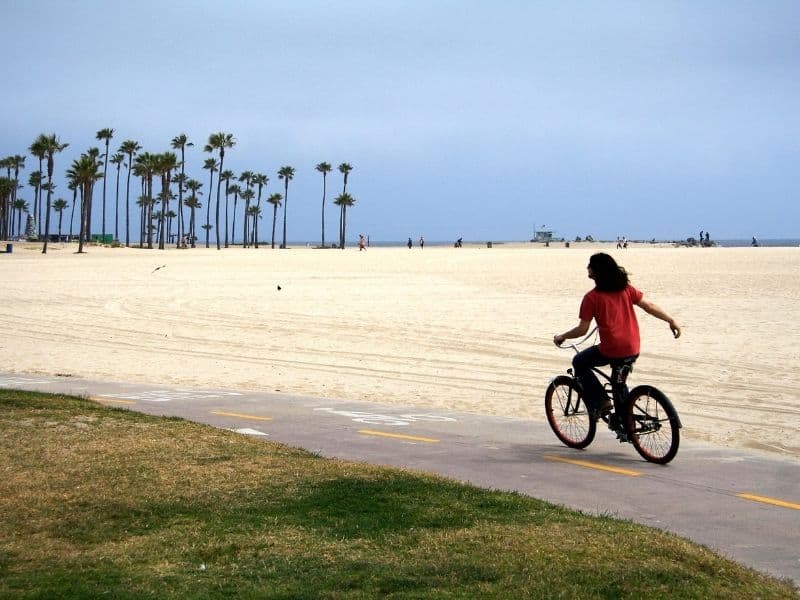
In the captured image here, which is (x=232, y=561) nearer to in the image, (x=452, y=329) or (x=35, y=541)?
(x=35, y=541)

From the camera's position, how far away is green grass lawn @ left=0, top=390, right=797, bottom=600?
15.2ft

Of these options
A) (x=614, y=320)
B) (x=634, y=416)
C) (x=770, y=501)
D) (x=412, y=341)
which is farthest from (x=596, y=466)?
(x=412, y=341)

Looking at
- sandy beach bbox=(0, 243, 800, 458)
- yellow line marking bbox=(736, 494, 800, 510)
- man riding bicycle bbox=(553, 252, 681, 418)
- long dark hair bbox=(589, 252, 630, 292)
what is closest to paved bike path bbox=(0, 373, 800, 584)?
yellow line marking bbox=(736, 494, 800, 510)

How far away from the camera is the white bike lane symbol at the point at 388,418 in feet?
34.5

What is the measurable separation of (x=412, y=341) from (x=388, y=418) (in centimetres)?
841

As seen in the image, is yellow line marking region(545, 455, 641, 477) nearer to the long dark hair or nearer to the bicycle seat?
the bicycle seat

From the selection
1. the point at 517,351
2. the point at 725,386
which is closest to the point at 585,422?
the point at 725,386

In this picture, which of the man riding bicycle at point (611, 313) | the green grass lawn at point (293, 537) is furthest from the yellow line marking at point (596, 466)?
the green grass lawn at point (293, 537)

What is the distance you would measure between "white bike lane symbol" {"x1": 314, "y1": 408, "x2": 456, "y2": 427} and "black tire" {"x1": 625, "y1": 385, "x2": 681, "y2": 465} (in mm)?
2486

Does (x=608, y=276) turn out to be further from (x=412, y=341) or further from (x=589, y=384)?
(x=412, y=341)

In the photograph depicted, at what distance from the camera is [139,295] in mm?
30672

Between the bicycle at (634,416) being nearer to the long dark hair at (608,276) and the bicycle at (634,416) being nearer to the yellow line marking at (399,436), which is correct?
the long dark hair at (608,276)

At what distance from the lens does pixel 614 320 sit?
8.59m

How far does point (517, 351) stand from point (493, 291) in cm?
1408
